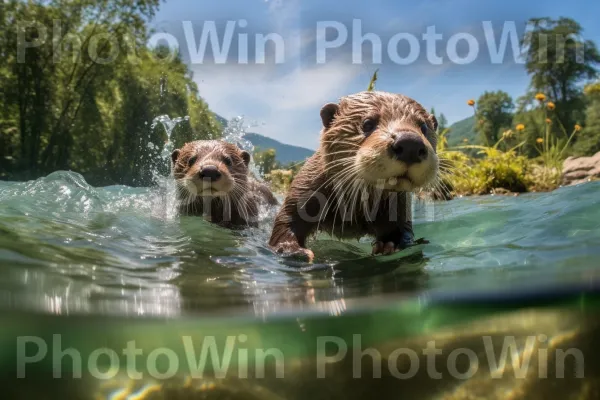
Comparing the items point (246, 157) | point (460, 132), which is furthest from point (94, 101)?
point (246, 157)

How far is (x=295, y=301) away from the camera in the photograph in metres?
3.08

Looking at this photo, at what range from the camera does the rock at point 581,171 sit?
12797 millimetres

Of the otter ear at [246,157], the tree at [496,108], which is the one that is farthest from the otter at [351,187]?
the tree at [496,108]

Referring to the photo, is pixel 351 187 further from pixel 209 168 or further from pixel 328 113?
pixel 209 168

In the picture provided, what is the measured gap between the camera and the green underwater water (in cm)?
279

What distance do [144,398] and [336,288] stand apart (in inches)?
52.5

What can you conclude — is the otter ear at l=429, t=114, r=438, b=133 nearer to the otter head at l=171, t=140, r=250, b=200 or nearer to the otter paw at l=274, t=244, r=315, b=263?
the otter paw at l=274, t=244, r=315, b=263

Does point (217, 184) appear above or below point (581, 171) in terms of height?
below

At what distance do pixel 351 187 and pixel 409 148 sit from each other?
3.04 feet

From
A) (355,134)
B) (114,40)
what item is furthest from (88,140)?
(355,134)

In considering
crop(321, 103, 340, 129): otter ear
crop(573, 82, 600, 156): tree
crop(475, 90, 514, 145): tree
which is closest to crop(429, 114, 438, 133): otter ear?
crop(321, 103, 340, 129): otter ear

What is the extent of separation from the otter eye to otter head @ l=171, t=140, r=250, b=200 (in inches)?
94.3

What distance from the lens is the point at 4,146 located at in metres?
24.4

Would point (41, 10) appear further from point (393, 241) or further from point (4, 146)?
point (393, 241)
